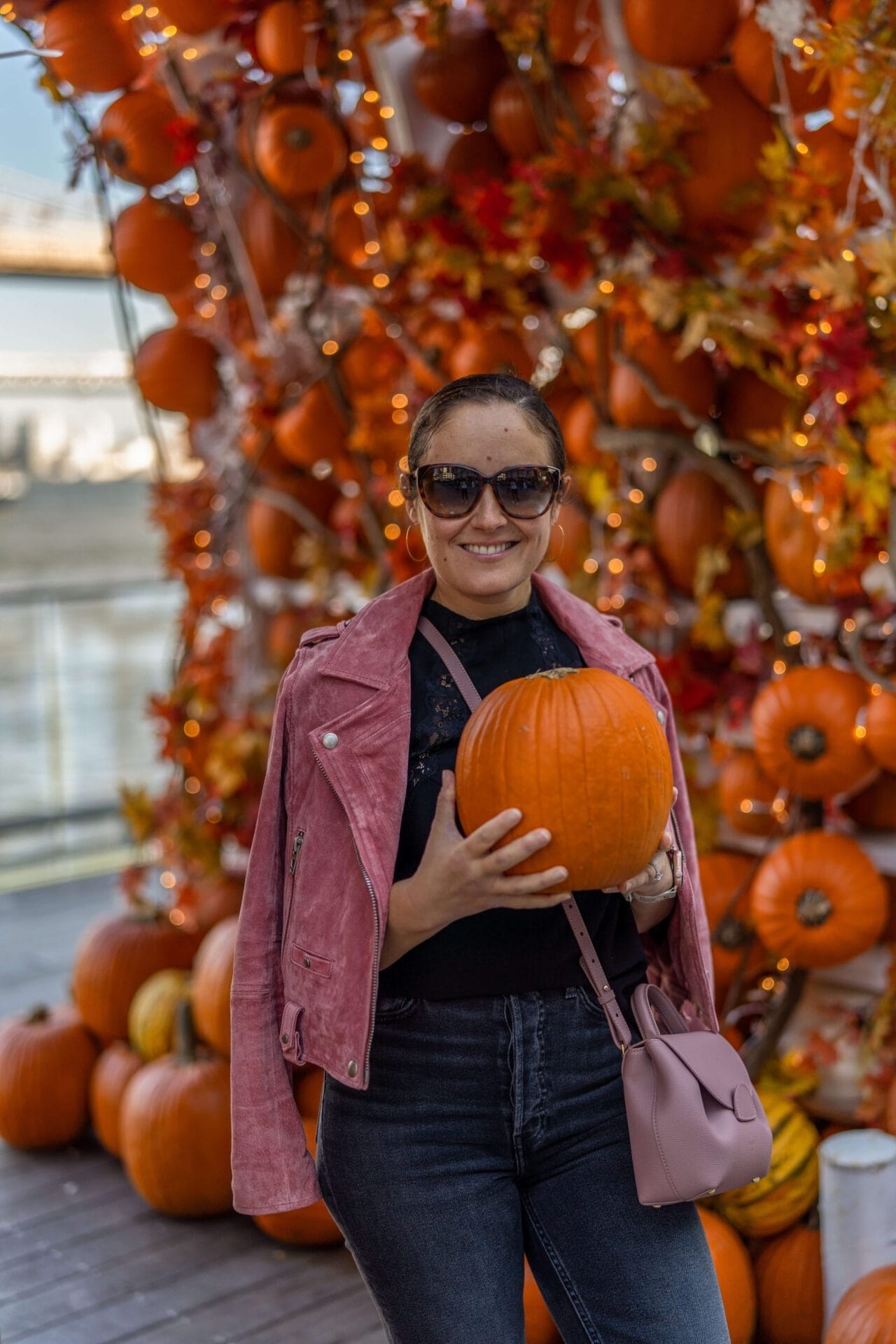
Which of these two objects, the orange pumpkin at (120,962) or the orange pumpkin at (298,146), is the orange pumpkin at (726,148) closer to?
the orange pumpkin at (298,146)

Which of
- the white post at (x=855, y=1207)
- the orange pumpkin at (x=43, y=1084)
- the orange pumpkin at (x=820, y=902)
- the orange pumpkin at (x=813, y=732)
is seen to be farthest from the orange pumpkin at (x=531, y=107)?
the orange pumpkin at (x=43, y=1084)

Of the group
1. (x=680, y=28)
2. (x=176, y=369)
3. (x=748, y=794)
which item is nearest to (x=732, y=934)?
(x=748, y=794)

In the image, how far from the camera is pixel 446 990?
149 cm

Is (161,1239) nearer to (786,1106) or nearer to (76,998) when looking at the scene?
(76,998)

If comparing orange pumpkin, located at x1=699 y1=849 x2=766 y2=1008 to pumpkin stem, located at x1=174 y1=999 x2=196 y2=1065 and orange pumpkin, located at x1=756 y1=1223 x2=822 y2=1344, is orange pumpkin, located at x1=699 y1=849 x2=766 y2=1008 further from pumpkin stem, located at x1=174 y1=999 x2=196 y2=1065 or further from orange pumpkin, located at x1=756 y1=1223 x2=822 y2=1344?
pumpkin stem, located at x1=174 y1=999 x2=196 y2=1065

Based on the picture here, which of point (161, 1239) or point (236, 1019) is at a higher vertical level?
point (236, 1019)

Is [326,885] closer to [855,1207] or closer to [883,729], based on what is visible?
[855,1207]

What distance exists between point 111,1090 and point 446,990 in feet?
7.70

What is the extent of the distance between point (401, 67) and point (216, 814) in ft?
6.70

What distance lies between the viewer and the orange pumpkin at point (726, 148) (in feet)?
9.85

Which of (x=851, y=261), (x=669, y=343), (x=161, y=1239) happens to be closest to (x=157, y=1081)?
(x=161, y=1239)

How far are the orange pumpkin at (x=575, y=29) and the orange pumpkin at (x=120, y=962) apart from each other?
245 centimetres

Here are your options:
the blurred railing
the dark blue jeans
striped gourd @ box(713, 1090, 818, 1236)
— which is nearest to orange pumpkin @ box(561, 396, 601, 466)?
striped gourd @ box(713, 1090, 818, 1236)

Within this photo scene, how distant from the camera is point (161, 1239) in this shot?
3.20 metres
